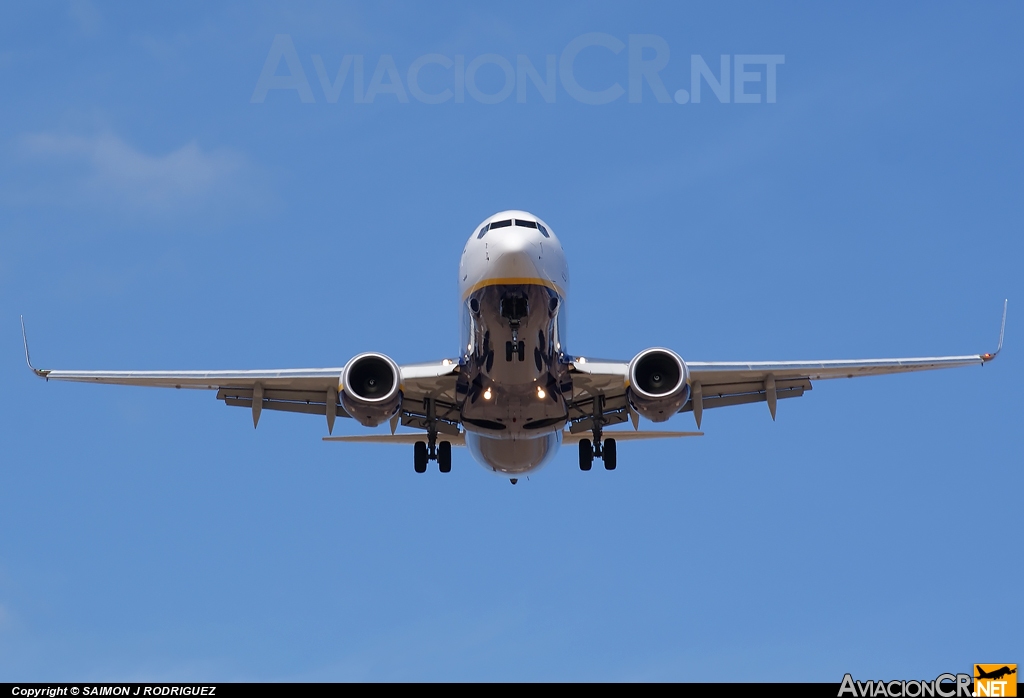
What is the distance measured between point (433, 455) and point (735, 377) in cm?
747

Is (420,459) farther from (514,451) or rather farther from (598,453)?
(598,453)

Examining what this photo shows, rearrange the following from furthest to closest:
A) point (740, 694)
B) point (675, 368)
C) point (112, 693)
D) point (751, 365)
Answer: point (751, 365) → point (675, 368) → point (112, 693) → point (740, 694)

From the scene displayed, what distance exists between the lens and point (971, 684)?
24500 mm

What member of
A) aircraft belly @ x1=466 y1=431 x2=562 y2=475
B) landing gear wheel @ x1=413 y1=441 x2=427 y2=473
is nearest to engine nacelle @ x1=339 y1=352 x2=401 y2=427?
aircraft belly @ x1=466 y1=431 x2=562 y2=475

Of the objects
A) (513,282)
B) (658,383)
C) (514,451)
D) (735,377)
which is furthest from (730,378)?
(513,282)

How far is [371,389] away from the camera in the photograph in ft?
93.5

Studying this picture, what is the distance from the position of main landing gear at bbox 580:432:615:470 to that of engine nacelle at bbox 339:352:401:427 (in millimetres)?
6345

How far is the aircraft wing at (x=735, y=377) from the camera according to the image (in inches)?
1203

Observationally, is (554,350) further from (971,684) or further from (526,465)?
(971,684)

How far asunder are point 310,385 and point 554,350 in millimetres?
6301

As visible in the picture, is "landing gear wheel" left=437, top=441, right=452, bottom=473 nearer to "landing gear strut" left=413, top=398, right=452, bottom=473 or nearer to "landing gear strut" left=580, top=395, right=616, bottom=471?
"landing gear strut" left=413, top=398, right=452, bottom=473

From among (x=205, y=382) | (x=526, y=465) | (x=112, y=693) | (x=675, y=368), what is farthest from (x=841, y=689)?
(x=205, y=382)

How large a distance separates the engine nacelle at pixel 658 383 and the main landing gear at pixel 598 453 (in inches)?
157

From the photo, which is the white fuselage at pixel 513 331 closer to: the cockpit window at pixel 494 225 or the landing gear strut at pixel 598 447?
the cockpit window at pixel 494 225
